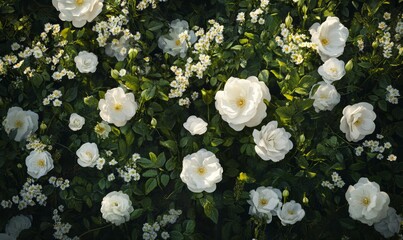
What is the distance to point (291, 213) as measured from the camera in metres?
1.99

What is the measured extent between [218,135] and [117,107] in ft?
1.37

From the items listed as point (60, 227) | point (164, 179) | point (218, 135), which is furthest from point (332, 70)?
point (60, 227)

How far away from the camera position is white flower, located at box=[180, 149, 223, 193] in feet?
6.38

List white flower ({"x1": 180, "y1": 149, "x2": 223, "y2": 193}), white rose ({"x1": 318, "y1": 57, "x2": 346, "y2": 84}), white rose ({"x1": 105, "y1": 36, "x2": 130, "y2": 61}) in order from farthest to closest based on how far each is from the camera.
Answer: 1. white rose ({"x1": 105, "y1": 36, "x2": 130, "y2": 61})
2. white rose ({"x1": 318, "y1": 57, "x2": 346, "y2": 84})
3. white flower ({"x1": 180, "y1": 149, "x2": 223, "y2": 193})

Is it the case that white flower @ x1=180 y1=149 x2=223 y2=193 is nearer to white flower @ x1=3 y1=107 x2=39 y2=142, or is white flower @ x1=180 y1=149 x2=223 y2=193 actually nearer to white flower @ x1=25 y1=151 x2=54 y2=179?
white flower @ x1=25 y1=151 x2=54 y2=179

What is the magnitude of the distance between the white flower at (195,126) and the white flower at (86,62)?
1.52 feet

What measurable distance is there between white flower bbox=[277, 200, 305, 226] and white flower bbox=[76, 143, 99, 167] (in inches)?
29.7

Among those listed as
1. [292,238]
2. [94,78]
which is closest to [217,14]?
[94,78]

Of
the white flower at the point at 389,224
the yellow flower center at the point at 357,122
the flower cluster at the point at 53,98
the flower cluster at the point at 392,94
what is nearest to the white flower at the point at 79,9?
the flower cluster at the point at 53,98

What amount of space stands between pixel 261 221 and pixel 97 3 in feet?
3.69

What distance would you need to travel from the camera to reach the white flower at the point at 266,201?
2.00 meters

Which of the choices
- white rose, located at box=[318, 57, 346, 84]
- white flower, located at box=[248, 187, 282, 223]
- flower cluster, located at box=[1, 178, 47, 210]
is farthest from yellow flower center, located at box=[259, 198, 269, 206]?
flower cluster, located at box=[1, 178, 47, 210]

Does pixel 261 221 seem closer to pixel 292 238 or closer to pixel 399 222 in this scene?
pixel 292 238

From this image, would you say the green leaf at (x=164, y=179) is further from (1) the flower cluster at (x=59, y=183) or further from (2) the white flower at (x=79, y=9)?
(2) the white flower at (x=79, y=9)
